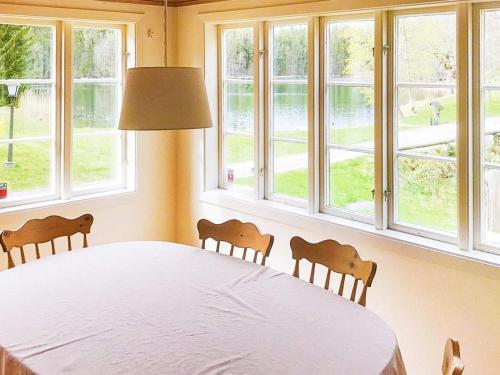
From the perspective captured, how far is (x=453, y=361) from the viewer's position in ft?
4.90

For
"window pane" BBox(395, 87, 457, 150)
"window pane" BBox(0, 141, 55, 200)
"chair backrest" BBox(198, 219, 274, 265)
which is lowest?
"chair backrest" BBox(198, 219, 274, 265)

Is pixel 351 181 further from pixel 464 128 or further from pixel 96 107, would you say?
pixel 96 107

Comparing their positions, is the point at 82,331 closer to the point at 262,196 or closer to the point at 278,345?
the point at 278,345

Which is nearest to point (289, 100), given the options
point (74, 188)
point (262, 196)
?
point (262, 196)

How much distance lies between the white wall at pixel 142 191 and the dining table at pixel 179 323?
4.15 feet

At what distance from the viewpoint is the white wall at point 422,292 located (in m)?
2.64

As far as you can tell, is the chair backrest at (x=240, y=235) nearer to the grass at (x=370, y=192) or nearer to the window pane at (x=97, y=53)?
the grass at (x=370, y=192)

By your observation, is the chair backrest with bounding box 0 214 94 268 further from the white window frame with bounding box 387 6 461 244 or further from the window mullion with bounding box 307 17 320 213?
the white window frame with bounding box 387 6 461 244

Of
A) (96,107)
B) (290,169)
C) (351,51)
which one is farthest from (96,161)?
(351,51)

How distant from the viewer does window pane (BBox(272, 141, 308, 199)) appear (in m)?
3.64

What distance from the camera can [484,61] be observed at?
266 centimetres

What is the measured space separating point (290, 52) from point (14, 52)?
1.76 metres

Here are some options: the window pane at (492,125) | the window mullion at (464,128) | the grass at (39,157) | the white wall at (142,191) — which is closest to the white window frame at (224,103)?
the white wall at (142,191)

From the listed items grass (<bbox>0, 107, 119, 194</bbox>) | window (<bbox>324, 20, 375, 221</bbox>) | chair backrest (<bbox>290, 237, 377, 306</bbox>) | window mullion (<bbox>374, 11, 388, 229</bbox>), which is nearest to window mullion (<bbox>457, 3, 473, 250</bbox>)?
window mullion (<bbox>374, 11, 388, 229</bbox>)
